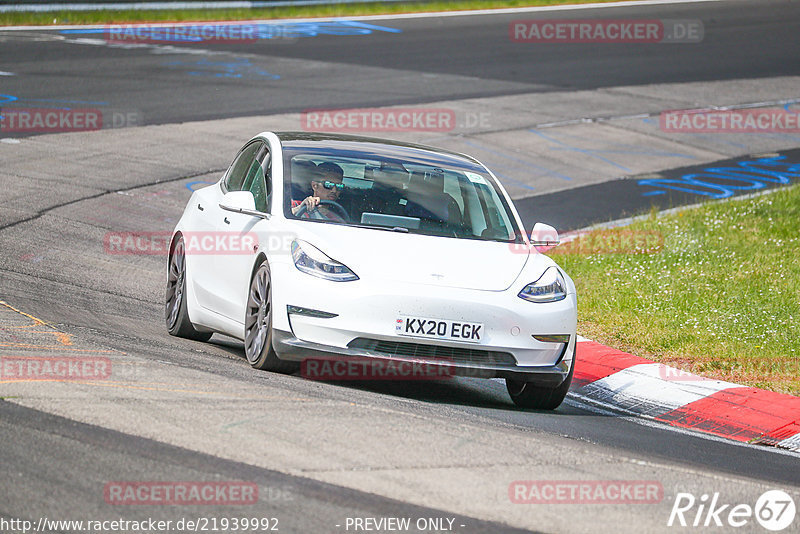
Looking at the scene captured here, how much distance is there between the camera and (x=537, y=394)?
8.23m

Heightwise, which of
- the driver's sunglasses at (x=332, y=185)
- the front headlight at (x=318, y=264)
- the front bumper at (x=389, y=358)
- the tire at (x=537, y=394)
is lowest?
the tire at (x=537, y=394)

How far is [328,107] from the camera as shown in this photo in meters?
21.4

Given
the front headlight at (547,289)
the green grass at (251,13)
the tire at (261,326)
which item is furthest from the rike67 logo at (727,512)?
the green grass at (251,13)

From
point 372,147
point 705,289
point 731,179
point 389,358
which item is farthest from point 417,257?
point 731,179

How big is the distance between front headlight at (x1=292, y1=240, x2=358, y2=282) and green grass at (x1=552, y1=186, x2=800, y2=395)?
3.44m

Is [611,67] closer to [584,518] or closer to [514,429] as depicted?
[514,429]

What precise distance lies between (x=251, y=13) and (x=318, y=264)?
1000 inches

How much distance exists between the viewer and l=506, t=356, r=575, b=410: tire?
8188 mm

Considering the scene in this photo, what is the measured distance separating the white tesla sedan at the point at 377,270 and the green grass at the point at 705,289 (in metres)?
2.21

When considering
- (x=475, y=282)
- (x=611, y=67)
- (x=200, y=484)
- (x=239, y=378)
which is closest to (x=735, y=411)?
(x=475, y=282)

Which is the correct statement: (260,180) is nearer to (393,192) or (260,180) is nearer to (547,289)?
(393,192)

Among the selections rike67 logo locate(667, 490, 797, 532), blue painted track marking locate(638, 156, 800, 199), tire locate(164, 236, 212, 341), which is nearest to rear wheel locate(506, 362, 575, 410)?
rike67 logo locate(667, 490, 797, 532)

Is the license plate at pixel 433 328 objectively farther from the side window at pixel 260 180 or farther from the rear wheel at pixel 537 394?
the side window at pixel 260 180

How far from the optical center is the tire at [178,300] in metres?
9.44
